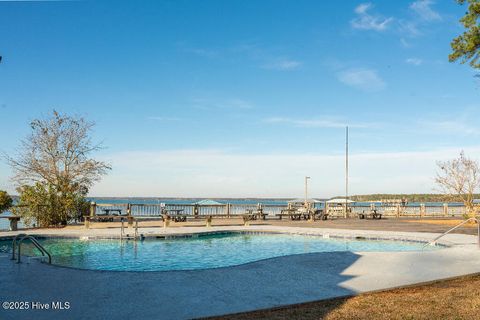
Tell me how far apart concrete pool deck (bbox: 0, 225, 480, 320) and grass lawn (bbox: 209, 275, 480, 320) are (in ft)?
0.79

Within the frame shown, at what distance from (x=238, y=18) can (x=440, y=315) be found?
48.1 feet

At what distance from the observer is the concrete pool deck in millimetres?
5441

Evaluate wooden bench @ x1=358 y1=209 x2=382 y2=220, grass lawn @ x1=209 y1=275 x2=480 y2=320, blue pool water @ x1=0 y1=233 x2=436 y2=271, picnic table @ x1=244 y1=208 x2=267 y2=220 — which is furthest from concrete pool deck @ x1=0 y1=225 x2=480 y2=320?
wooden bench @ x1=358 y1=209 x2=382 y2=220

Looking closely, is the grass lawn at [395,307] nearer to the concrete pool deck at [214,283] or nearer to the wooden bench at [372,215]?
the concrete pool deck at [214,283]

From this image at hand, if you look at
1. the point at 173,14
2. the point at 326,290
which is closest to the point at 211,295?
the point at 326,290

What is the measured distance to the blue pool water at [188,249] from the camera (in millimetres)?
10688

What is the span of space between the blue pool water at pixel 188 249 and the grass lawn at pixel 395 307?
5153 millimetres

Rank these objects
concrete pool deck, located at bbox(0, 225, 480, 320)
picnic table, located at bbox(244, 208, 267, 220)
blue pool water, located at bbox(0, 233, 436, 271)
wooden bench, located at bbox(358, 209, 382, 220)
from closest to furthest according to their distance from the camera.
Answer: concrete pool deck, located at bbox(0, 225, 480, 320), blue pool water, located at bbox(0, 233, 436, 271), picnic table, located at bbox(244, 208, 267, 220), wooden bench, located at bbox(358, 209, 382, 220)

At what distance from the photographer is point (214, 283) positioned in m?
7.02

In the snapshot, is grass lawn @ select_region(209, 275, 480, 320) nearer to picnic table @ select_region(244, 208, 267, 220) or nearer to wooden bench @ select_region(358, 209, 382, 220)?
picnic table @ select_region(244, 208, 267, 220)

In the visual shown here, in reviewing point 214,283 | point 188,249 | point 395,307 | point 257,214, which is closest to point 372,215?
point 257,214

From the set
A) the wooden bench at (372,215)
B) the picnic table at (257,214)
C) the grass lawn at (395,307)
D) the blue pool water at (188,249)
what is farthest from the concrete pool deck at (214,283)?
the wooden bench at (372,215)

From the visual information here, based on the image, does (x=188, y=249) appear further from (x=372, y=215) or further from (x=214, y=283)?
(x=372, y=215)

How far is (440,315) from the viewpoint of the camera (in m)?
5.15
